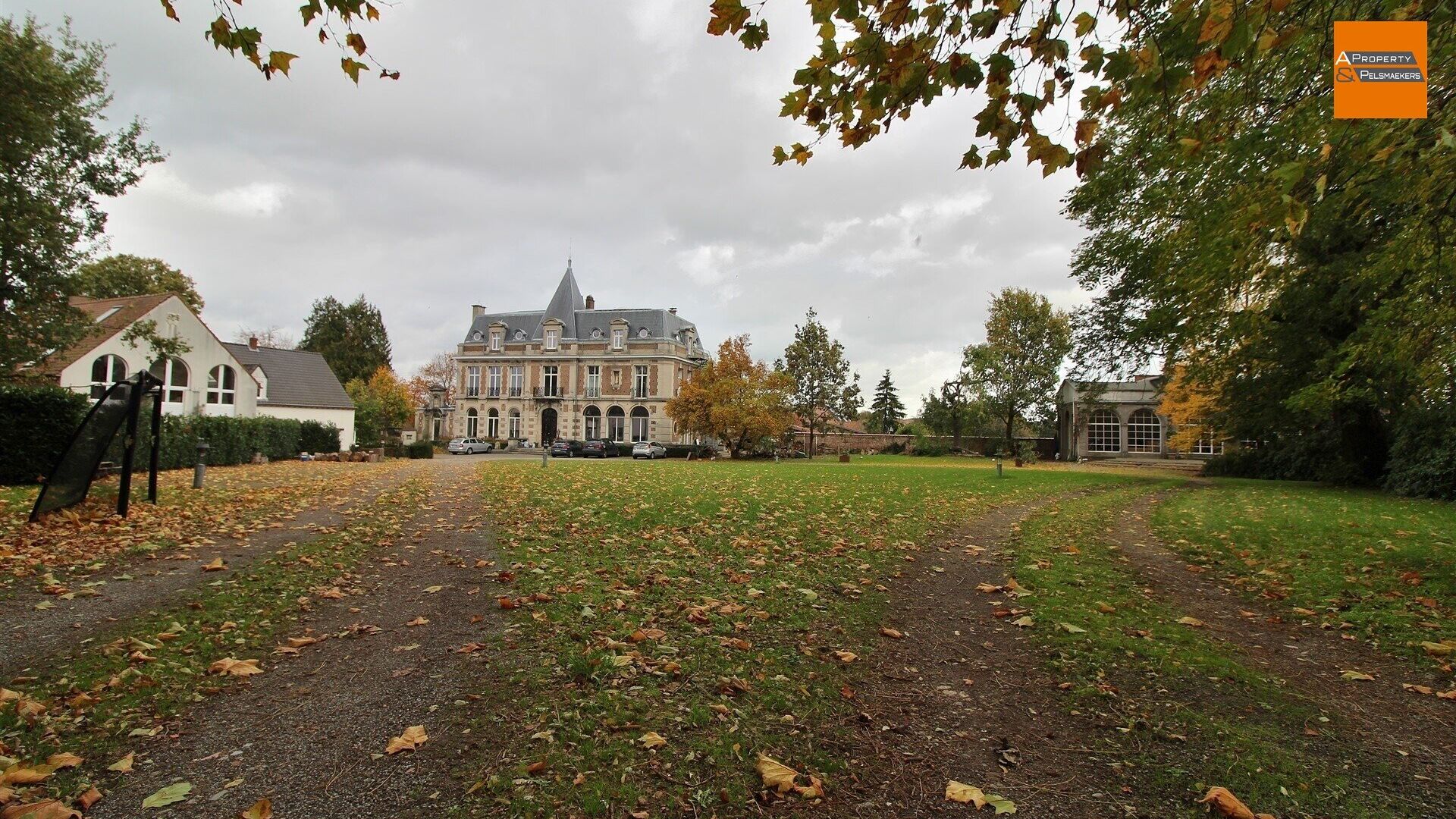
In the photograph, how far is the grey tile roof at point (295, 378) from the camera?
141 ft

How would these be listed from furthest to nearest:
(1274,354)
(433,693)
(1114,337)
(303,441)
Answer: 1. (303,441)
2. (1114,337)
3. (1274,354)
4. (433,693)

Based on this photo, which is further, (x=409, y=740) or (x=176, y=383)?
(x=176, y=383)

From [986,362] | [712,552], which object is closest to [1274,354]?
[712,552]

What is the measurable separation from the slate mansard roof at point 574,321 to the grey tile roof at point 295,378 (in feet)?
74.7

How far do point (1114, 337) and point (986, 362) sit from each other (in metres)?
24.5

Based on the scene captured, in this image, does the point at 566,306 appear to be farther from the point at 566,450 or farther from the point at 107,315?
the point at 107,315

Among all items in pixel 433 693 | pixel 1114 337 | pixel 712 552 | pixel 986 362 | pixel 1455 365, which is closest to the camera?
pixel 433 693

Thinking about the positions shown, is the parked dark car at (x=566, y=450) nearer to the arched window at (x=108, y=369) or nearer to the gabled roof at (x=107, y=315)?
the gabled roof at (x=107, y=315)

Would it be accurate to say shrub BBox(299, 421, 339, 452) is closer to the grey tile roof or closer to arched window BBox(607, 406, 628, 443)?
the grey tile roof

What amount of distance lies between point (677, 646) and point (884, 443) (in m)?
57.6

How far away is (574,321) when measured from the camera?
6794cm

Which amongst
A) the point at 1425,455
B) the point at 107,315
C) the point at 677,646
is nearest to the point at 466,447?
the point at 107,315

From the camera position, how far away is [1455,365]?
454 inches

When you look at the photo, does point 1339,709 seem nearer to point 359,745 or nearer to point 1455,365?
point 359,745
